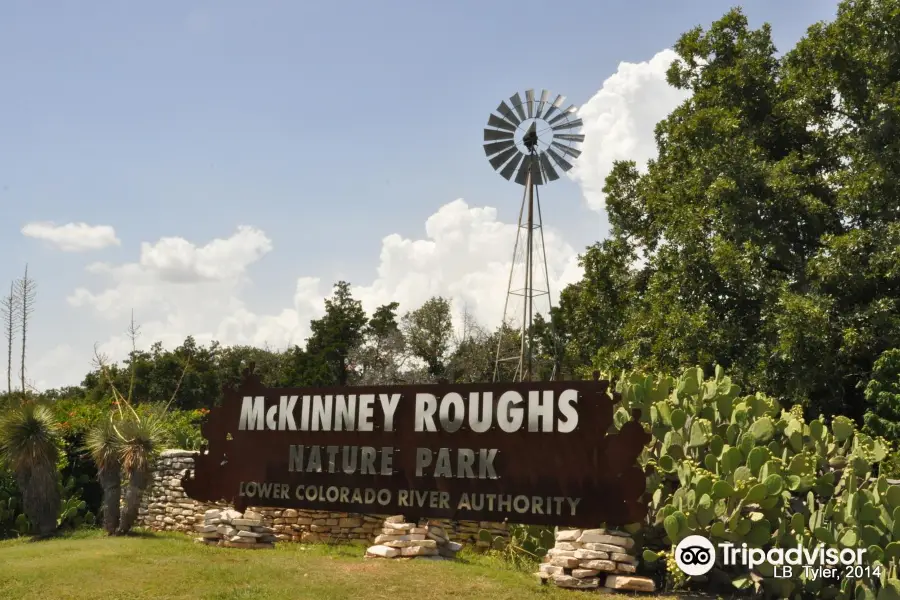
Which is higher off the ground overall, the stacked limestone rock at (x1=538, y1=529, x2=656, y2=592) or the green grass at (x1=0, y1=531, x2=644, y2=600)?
the stacked limestone rock at (x1=538, y1=529, x2=656, y2=592)

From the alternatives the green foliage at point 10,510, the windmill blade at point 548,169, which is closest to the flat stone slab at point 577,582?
the green foliage at point 10,510

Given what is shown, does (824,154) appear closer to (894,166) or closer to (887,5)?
(894,166)

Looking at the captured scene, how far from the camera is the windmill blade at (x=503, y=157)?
30.9 meters

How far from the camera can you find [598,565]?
12.9 meters

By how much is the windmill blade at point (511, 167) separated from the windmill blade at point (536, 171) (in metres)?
0.57

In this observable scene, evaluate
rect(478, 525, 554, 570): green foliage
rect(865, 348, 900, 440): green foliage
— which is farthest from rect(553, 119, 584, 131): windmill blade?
rect(478, 525, 554, 570): green foliage

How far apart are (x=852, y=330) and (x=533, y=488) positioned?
11.9 metres

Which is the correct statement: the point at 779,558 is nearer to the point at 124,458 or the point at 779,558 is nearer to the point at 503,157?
the point at 124,458

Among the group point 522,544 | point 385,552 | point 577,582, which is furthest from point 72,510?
point 577,582

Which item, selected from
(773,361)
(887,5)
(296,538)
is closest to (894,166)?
(887,5)

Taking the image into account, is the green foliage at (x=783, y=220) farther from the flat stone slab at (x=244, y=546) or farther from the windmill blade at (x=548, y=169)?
the flat stone slab at (x=244, y=546)

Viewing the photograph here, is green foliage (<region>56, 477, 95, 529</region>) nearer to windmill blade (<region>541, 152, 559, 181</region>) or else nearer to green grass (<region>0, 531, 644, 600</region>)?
green grass (<region>0, 531, 644, 600</region>)

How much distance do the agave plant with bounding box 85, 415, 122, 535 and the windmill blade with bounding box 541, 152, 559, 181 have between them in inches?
711

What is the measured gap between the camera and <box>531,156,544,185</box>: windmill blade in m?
30.7
